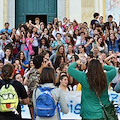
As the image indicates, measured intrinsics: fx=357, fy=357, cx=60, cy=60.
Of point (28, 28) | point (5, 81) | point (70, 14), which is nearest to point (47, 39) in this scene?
point (28, 28)

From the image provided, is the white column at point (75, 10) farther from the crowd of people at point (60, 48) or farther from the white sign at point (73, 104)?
the white sign at point (73, 104)

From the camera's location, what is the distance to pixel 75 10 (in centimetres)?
2239

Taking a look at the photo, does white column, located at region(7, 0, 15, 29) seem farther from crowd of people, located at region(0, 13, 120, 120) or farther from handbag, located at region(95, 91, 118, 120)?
handbag, located at region(95, 91, 118, 120)

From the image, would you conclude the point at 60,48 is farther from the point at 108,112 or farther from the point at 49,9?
the point at 49,9

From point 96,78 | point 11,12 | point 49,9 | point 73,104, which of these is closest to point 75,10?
point 49,9

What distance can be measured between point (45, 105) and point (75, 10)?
55.7 feet

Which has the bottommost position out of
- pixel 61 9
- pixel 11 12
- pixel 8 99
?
pixel 8 99

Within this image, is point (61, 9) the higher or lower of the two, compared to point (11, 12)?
higher

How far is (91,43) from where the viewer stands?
50.3 ft

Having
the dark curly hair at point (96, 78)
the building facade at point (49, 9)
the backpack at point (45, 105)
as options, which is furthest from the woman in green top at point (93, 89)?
the building facade at point (49, 9)

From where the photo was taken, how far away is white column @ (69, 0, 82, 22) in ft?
72.9

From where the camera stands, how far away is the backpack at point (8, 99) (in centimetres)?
586

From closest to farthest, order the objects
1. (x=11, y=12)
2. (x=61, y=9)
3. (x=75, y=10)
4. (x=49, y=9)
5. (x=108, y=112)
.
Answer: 1. (x=108, y=112)
2. (x=75, y=10)
3. (x=11, y=12)
4. (x=61, y=9)
5. (x=49, y=9)

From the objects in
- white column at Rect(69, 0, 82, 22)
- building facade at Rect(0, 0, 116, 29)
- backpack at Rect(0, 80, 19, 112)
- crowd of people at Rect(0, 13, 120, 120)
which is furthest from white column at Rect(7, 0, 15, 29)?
backpack at Rect(0, 80, 19, 112)
